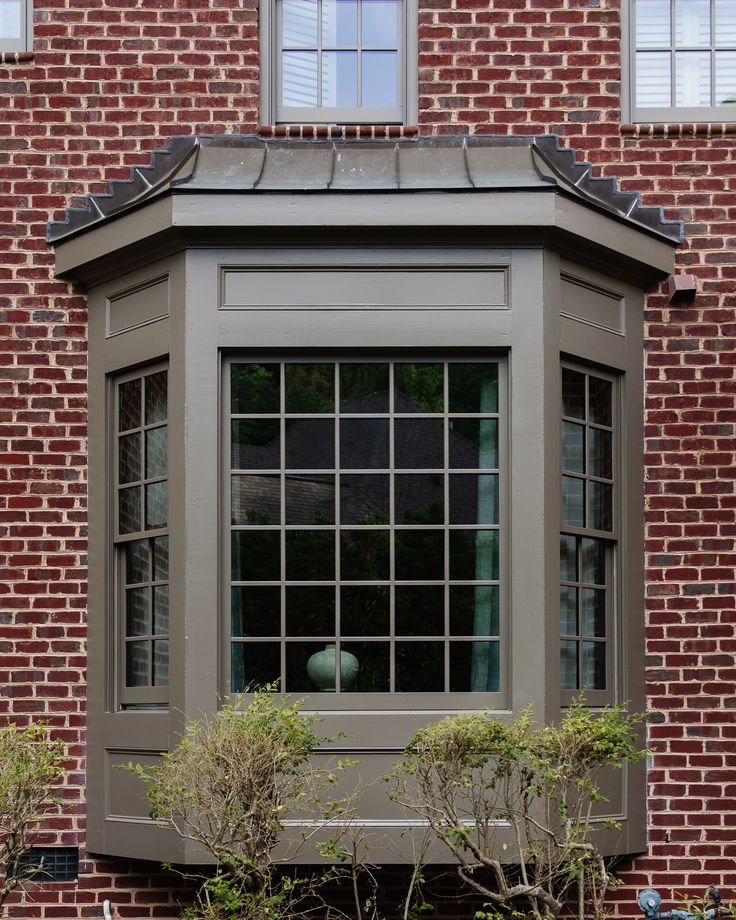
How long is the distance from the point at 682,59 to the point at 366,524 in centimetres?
326

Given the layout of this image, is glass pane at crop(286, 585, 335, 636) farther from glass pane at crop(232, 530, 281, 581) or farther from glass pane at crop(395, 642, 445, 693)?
glass pane at crop(395, 642, 445, 693)

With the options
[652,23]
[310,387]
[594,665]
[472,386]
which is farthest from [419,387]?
[652,23]

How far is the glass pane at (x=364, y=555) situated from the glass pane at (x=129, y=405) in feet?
4.29

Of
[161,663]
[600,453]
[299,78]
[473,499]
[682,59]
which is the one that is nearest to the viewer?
[473,499]

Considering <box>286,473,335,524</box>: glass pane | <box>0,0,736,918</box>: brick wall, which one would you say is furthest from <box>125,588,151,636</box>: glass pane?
<box>286,473,335,524</box>: glass pane

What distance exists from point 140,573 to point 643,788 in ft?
9.27

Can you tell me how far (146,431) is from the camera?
704 cm

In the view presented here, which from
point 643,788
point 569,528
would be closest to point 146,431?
point 569,528

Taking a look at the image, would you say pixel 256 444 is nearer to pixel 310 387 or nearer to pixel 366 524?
pixel 310 387

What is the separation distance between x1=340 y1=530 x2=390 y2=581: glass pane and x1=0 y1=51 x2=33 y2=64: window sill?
313 centimetres

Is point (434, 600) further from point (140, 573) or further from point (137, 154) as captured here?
point (137, 154)

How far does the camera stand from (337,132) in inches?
287

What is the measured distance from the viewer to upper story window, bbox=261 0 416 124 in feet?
24.3

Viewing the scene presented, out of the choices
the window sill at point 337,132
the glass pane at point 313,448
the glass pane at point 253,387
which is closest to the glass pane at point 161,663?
the glass pane at point 313,448
